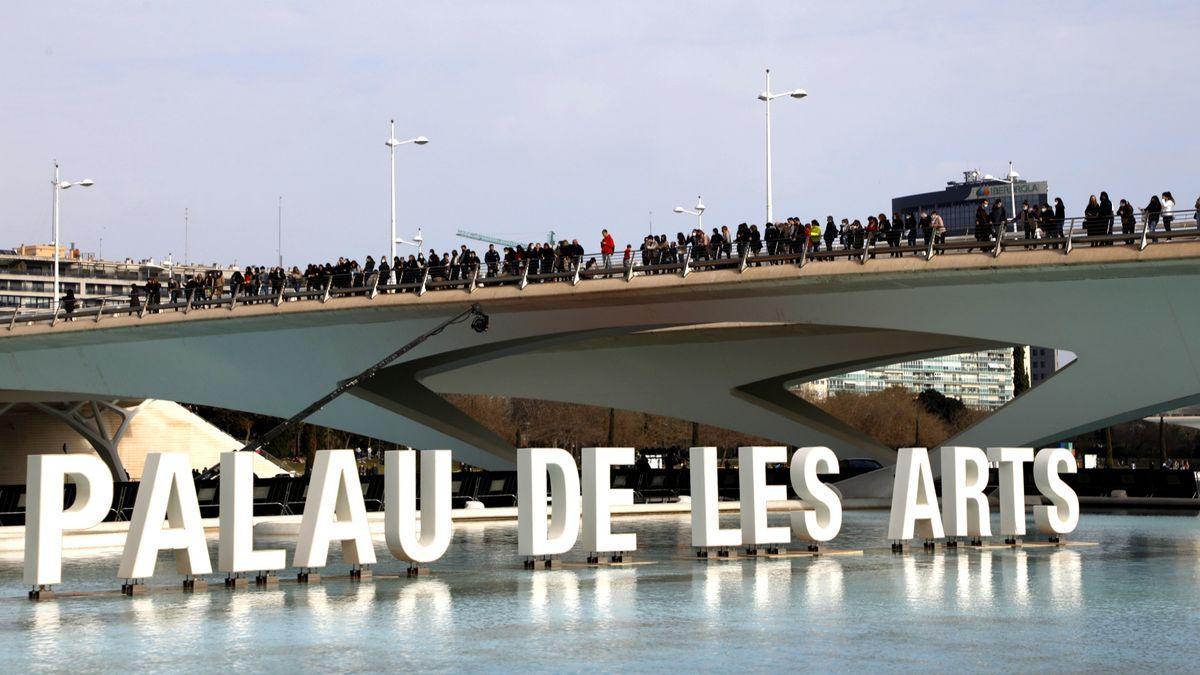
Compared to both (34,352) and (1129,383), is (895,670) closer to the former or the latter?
(1129,383)

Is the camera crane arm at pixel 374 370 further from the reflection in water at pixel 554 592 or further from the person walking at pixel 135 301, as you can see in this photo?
the reflection in water at pixel 554 592

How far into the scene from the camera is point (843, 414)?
349ft

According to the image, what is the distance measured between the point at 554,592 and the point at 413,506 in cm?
325

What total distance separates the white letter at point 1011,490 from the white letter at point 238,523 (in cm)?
1271

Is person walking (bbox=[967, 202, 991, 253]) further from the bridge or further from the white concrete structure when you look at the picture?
the white concrete structure

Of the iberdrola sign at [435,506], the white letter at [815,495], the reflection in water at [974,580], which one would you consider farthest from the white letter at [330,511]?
the reflection in water at [974,580]

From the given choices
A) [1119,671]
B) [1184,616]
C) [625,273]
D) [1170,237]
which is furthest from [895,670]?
[625,273]

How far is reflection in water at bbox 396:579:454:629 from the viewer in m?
16.6

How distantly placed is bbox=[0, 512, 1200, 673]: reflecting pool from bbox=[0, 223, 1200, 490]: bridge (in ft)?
46.5

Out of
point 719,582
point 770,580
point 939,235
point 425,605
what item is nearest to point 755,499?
point 770,580

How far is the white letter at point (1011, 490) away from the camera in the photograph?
26.9 metres

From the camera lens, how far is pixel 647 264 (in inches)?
1651

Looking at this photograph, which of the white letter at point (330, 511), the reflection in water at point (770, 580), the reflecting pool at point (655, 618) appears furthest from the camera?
the white letter at point (330, 511)

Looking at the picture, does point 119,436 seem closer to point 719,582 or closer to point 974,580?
point 719,582
